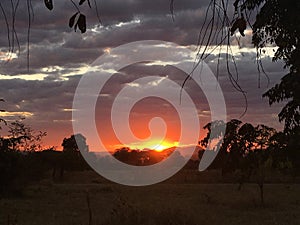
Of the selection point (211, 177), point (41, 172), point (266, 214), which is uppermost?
point (266, 214)

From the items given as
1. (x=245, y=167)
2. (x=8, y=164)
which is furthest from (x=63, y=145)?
(x=245, y=167)

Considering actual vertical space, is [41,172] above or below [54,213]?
below

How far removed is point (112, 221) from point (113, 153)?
300 ft

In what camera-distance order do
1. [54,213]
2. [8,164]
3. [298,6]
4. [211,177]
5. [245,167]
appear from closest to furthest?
1. [298,6]
2. [54,213]
3. [245,167]
4. [8,164]
5. [211,177]

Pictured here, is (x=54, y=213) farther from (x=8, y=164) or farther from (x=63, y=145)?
(x=63, y=145)

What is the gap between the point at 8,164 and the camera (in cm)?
3516

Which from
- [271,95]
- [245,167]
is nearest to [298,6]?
[271,95]

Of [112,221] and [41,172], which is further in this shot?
[41,172]

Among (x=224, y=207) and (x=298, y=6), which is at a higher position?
(x=298, y=6)

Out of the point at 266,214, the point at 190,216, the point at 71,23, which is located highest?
the point at 71,23

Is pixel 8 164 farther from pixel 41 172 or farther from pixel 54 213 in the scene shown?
pixel 54 213

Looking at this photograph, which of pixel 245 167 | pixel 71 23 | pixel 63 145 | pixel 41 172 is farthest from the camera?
pixel 63 145

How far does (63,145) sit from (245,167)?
58813 millimetres

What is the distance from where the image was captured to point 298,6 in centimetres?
439
